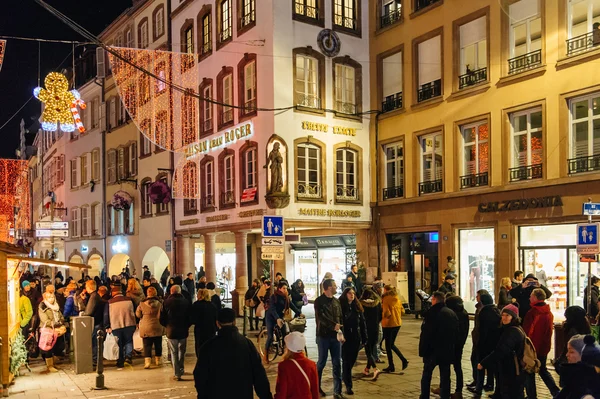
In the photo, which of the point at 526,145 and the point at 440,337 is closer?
the point at 440,337

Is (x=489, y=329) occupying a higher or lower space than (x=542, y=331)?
higher

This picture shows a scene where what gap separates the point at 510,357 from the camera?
830 centimetres

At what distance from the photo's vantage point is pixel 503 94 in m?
20.6

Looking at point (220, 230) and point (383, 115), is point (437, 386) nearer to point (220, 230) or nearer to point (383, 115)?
point (383, 115)

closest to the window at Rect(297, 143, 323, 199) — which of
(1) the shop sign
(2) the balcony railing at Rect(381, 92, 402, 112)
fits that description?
(2) the balcony railing at Rect(381, 92, 402, 112)

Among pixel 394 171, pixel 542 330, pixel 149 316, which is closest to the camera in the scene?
pixel 542 330

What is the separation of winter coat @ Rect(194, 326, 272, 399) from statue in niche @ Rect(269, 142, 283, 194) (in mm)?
17500

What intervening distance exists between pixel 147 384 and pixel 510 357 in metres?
6.82

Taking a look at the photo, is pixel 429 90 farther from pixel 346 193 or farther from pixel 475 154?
pixel 346 193

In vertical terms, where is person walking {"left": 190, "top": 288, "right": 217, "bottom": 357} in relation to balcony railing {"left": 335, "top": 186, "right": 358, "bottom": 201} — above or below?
below

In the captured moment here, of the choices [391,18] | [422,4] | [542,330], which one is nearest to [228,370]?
[542,330]

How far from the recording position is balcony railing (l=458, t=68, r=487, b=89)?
2145 centimetres

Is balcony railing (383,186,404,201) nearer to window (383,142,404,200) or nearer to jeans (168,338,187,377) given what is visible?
window (383,142,404,200)

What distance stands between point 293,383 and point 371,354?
6569mm
